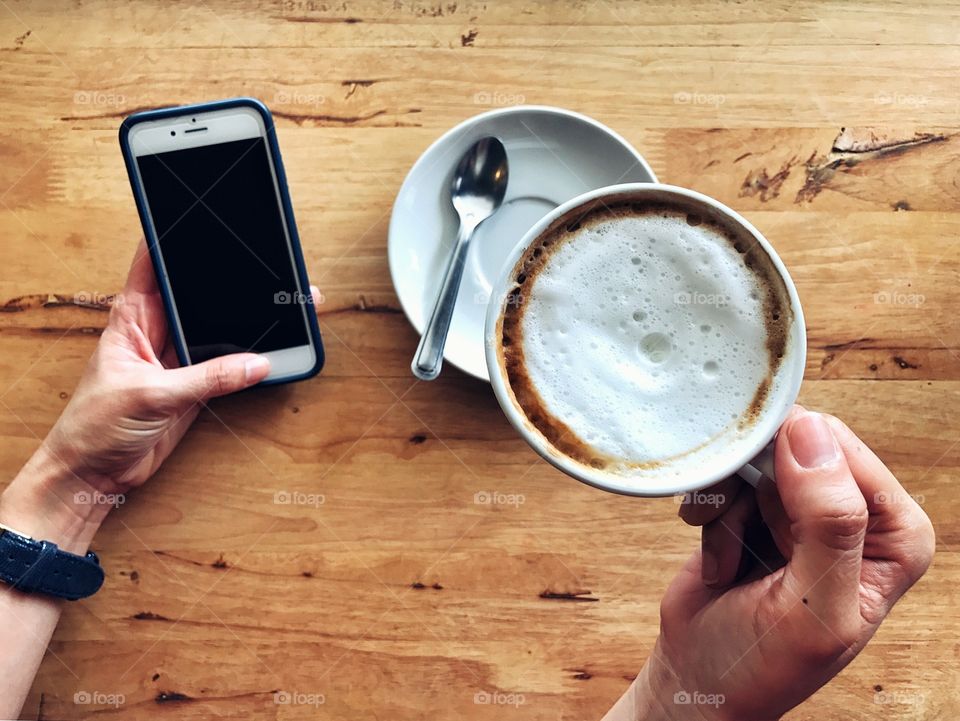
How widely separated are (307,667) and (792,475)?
25.6 inches

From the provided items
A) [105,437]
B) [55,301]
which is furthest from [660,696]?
[55,301]

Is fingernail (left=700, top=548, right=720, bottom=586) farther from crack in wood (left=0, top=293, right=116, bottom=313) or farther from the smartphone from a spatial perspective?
crack in wood (left=0, top=293, right=116, bottom=313)

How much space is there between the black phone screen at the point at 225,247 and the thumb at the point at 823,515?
1.89 ft

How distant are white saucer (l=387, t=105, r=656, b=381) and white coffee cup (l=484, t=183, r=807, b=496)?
0.77 feet

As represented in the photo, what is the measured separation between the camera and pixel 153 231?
89cm

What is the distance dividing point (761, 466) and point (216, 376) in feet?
1.97

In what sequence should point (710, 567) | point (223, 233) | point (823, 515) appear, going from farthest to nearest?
point (223, 233), point (710, 567), point (823, 515)

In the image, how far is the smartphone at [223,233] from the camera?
2.89 ft

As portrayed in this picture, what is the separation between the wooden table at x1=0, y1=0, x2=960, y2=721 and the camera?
96 cm

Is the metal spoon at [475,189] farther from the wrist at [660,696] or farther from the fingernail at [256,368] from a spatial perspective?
the wrist at [660,696]

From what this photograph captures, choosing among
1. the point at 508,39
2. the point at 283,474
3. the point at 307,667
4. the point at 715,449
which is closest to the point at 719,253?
the point at 715,449

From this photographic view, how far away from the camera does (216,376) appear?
2.91ft

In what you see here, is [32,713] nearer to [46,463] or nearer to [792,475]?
[46,463]

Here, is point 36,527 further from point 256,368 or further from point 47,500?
point 256,368
